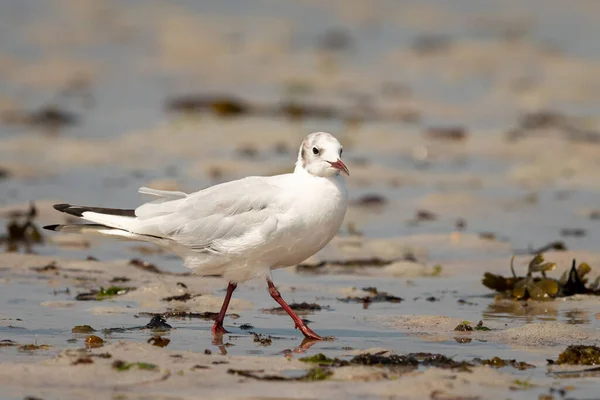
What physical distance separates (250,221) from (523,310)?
7.14 feet

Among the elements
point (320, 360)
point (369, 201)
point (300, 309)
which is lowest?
point (320, 360)

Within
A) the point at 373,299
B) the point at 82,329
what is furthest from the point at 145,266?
the point at 82,329

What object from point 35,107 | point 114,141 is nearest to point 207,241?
point 114,141

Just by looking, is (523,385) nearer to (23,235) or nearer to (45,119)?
(23,235)

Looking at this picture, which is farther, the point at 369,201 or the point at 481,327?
the point at 369,201

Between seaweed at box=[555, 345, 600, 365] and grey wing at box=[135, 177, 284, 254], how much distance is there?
6.45ft

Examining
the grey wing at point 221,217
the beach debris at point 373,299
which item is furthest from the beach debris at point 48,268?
the beach debris at point 373,299

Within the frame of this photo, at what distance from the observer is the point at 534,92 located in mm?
20422

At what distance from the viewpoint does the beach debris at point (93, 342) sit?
667 centimetres

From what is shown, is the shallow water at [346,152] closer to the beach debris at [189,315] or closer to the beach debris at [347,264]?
the beach debris at [189,315]

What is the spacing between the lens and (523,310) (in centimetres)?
825

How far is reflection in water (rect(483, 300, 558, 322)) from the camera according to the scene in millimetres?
8016

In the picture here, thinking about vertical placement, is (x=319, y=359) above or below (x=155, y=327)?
below

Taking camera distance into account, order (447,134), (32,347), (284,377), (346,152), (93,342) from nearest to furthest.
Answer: (284,377), (32,347), (93,342), (346,152), (447,134)
